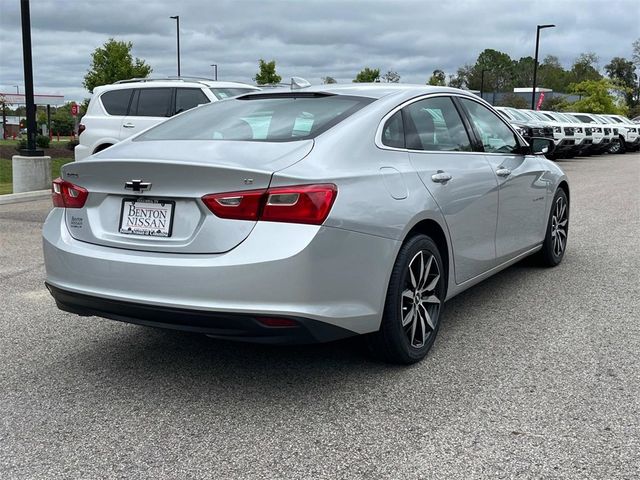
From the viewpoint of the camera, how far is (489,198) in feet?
15.9

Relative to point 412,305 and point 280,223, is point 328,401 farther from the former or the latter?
point 280,223

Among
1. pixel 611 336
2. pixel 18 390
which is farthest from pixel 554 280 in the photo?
pixel 18 390

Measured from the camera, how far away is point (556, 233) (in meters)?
6.56

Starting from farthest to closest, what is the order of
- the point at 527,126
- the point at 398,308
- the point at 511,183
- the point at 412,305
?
the point at 527,126 < the point at 511,183 < the point at 412,305 < the point at 398,308

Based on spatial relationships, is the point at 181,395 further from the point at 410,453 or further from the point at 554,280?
the point at 554,280

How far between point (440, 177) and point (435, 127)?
1.59ft

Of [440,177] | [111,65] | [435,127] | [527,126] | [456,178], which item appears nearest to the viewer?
[440,177]

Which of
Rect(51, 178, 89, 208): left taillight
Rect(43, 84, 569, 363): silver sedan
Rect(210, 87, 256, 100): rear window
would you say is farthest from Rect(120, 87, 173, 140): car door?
Rect(51, 178, 89, 208): left taillight

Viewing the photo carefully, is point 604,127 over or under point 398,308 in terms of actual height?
over

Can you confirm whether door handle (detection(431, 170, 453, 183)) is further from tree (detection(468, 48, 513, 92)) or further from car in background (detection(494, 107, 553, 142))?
tree (detection(468, 48, 513, 92))

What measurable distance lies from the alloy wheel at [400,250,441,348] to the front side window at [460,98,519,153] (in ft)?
4.67

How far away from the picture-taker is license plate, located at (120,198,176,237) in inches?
134

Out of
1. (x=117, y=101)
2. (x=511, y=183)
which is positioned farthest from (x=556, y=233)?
(x=117, y=101)

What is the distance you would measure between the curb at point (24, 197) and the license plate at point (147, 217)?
909cm
